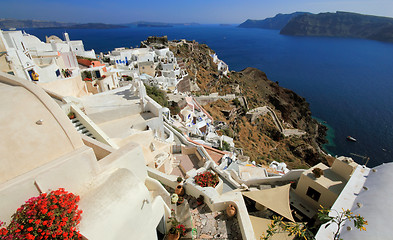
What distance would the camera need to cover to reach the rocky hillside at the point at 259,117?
132ft

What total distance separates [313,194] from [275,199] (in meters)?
2.84

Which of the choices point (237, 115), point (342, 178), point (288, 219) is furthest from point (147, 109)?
point (237, 115)

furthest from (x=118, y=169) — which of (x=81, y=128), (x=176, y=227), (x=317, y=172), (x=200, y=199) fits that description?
(x=317, y=172)

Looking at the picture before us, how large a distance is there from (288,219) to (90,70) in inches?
1039

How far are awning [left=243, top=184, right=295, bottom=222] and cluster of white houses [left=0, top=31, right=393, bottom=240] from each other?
5 cm

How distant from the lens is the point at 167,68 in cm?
4822

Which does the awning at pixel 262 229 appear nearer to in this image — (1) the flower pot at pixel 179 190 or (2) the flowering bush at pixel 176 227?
(2) the flowering bush at pixel 176 227

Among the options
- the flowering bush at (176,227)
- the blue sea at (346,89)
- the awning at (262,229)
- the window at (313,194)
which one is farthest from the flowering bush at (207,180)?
the blue sea at (346,89)

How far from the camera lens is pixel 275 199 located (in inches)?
398

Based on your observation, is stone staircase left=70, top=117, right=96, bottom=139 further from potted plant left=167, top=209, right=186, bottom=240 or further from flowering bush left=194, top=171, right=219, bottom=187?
potted plant left=167, top=209, right=186, bottom=240

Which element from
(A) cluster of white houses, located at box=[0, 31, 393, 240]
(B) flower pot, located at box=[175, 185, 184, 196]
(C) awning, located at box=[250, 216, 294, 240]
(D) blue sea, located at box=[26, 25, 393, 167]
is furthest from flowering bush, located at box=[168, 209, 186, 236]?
(D) blue sea, located at box=[26, 25, 393, 167]

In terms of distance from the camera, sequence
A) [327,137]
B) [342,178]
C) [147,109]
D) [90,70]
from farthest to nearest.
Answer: [327,137]
[90,70]
[147,109]
[342,178]

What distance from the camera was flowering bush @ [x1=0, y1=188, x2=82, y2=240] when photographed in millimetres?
3997

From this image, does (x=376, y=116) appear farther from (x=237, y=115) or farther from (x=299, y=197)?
(x=299, y=197)
